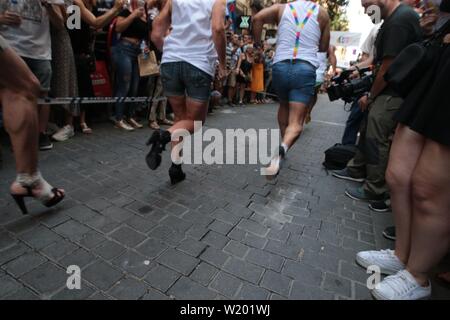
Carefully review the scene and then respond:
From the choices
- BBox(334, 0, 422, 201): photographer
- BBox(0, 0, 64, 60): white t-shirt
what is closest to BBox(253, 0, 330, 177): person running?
BBox(334, 0, 422, 201): photographer

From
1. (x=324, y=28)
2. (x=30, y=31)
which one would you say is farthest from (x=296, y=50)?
(x=30, y=31)

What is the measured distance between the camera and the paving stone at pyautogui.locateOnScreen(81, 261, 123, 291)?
154 cm

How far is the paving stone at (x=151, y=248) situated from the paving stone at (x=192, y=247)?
108mm

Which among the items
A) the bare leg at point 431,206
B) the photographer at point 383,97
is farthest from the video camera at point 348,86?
the bare leg at point 431,206

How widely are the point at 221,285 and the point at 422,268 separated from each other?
110 centimetres

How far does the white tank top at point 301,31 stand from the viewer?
2775mm

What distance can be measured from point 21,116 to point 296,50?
2.37 m

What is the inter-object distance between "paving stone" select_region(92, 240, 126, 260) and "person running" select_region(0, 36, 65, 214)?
2.20 ft

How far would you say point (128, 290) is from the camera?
151cm

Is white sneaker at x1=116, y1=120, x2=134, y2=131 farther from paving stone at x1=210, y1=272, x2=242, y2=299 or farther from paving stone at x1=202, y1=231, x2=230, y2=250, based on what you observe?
paving stone at x1=210, y1=272, x2=242, y2=299

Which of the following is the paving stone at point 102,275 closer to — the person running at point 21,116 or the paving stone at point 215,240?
the paving stone at point 215,240

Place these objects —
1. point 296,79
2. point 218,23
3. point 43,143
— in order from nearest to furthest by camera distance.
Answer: point 218,23 < point 296,79 < point 43,143

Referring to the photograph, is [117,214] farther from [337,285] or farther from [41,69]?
[41,69]
